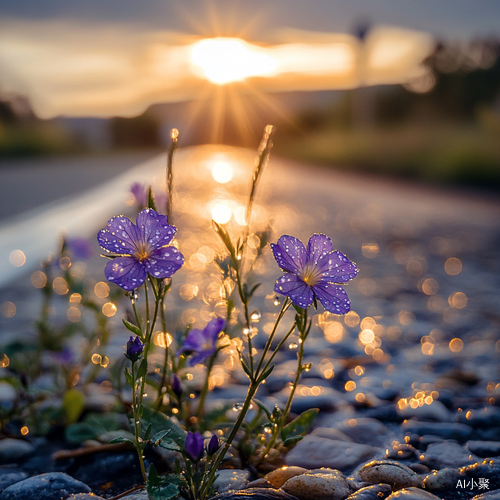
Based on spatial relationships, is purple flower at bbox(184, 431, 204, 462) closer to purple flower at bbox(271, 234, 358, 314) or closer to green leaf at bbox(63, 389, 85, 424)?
purple flower at bbox(271, 234, 358, 314)

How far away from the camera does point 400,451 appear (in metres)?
1.72

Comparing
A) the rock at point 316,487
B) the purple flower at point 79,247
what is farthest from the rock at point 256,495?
the purple flower at point 79,247

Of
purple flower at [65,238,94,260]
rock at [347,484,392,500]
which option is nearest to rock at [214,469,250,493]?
rock at [347,484,392,500]

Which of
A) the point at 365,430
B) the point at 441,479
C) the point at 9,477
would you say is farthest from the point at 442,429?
the point at 9,477

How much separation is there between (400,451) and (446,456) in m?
0.14

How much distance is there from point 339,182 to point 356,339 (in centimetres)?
931

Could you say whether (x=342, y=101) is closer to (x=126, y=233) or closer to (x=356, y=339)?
(x=356, y=339)

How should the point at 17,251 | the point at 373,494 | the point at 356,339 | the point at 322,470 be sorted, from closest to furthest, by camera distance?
the point at 373,494 < the point at 322,470 < the point at 356,339 < the point at 17,251

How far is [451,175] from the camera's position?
11.3 metres

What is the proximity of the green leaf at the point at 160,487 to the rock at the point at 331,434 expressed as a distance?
28.0 inches

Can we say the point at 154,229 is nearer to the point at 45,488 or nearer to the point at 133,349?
the point at 133,349

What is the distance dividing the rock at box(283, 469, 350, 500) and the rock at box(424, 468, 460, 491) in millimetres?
243

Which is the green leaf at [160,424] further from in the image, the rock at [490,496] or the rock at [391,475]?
the rock at [490,496]

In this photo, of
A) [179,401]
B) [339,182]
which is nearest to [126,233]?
[179,401]
